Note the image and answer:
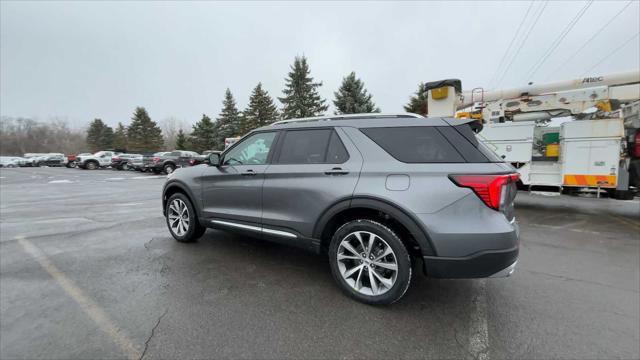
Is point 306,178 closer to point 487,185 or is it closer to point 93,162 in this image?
point 487,185

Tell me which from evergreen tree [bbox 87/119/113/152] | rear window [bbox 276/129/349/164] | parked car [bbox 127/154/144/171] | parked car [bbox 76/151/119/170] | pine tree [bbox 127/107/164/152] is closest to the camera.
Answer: rear window [bbox 276/129/349/164]

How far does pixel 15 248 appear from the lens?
4.31 meters

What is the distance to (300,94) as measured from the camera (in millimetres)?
36938

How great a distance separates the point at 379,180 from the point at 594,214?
25.1ft

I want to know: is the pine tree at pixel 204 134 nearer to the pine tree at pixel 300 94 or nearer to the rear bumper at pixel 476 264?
the pine tree at pixel 300 94

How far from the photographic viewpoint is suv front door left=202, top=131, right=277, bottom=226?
3564mm

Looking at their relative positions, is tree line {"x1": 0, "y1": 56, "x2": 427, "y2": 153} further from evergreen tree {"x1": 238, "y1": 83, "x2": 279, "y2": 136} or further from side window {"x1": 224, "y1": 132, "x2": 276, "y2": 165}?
side window {"x1": 224, "y1": 132, "x2": 276, "y2": 165}

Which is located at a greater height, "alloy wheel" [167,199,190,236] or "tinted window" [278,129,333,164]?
"tinted window" [278,129,333,164]

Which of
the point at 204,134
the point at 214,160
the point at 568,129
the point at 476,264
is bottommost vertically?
the point at 476,264

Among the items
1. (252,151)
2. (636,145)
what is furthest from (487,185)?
(636,145)

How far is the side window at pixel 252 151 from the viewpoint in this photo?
3635 millimetres

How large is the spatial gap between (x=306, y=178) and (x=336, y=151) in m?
0.43

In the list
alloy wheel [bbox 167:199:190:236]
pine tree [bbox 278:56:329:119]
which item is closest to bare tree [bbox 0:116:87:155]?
pine tree [bbox 278:56:329:119]

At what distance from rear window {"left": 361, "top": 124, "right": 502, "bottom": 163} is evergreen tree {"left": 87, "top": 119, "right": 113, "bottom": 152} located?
73.2 metres
